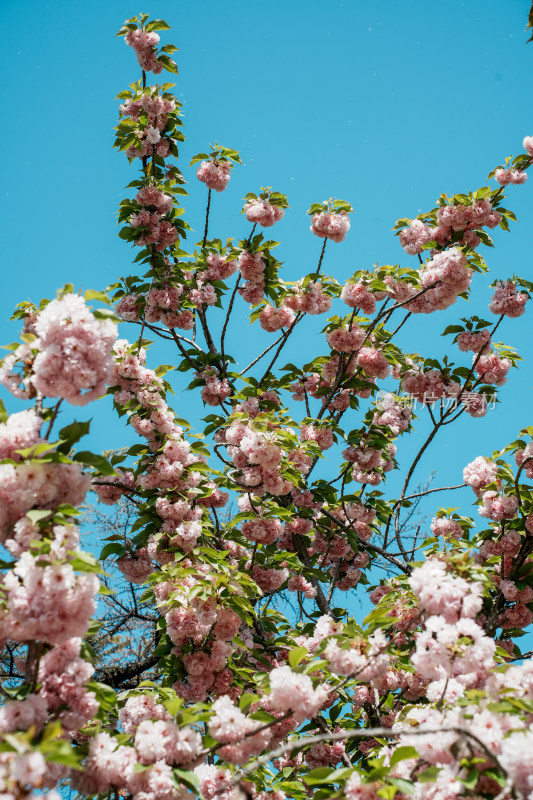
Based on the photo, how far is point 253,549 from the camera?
4703 mm

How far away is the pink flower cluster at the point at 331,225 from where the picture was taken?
578 centimetres

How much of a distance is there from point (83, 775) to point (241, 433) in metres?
2.62

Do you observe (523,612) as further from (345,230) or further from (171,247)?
(171,247)

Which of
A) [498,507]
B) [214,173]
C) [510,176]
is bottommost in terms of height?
[498,507]

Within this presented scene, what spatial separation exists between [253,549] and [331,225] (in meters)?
2.93

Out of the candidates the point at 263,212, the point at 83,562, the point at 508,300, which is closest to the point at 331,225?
the point at 263,212

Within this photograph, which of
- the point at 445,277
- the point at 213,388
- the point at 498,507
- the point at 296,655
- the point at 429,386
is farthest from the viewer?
the point at 429,386

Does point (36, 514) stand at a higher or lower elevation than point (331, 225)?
lower

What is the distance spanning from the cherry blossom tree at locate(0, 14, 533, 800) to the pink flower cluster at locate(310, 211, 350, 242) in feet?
0.07

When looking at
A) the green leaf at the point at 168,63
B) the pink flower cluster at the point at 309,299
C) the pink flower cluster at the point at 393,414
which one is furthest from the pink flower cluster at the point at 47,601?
the green leaf at the point at 168,63

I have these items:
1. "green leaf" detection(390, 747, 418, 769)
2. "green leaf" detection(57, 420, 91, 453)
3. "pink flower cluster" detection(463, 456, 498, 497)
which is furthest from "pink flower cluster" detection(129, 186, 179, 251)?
"green leaf" detection(390, 747, 418, 769)

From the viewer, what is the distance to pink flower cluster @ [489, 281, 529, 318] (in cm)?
→ 559

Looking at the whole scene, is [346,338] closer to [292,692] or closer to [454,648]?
[454,648]

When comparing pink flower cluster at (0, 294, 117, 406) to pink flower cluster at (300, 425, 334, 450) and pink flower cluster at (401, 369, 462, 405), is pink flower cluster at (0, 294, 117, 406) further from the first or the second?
pink flower cluster at (401, 369, 462, 405)
